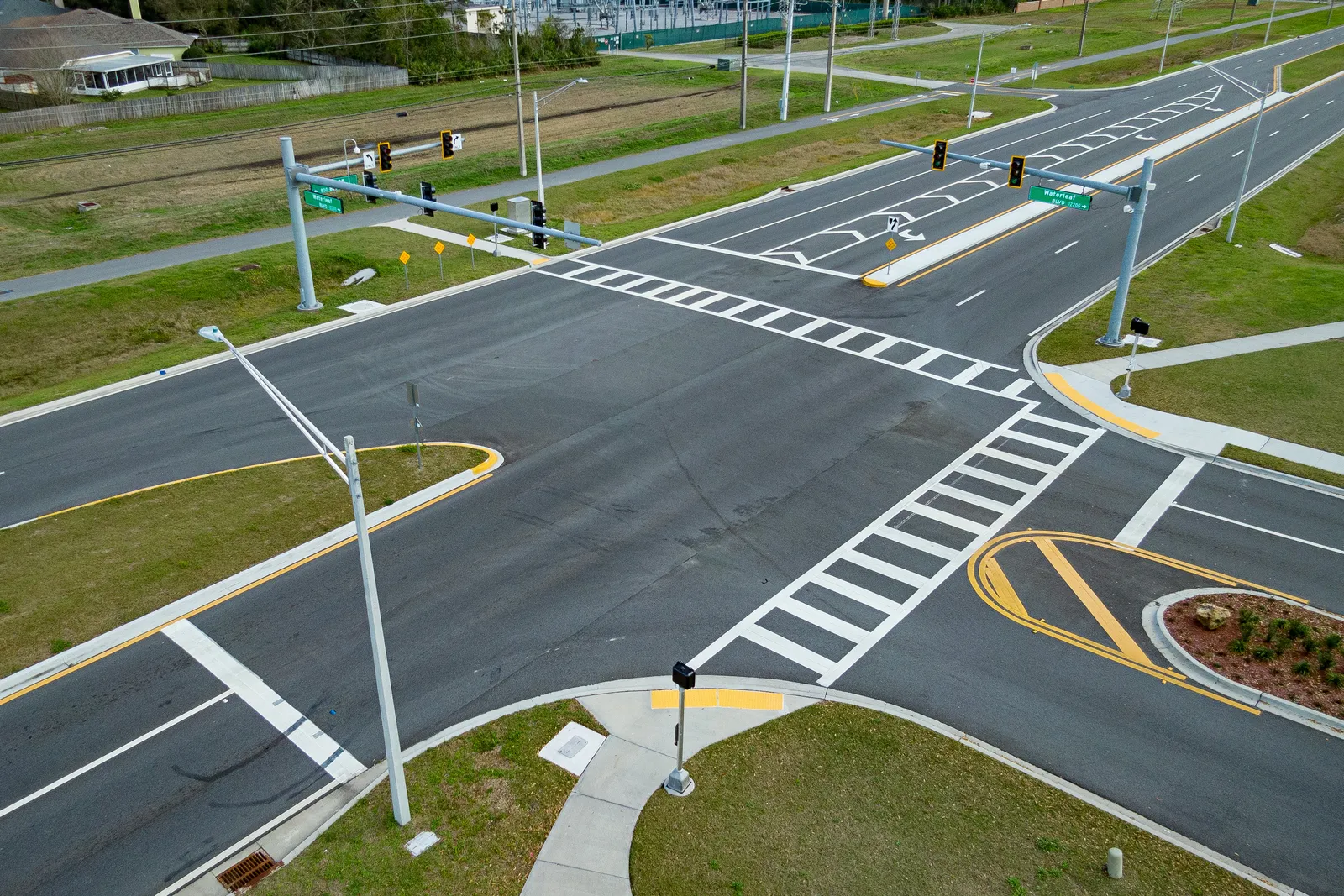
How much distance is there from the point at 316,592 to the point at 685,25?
126 metres

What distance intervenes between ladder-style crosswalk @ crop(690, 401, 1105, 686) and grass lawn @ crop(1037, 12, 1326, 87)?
73.9m

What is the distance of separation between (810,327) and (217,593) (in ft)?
75.1

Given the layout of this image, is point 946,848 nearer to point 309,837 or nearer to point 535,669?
A: point 535,669

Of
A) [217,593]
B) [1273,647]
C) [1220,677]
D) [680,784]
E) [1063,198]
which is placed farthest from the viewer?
[1063,198]

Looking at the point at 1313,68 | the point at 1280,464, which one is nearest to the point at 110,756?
the point at 1280,464

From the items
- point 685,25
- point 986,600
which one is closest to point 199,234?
point 986,600

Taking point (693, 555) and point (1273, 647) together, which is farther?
point (693, 555)

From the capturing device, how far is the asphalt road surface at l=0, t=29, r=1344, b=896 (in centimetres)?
1597

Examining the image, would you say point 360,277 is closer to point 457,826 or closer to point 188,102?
point 457,826

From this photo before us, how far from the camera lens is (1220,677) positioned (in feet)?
59.3

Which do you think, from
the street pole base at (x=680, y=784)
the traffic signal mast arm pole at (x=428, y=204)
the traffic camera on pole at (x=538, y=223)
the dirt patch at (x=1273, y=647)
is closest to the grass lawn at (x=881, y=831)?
the street pole base at (x=680, y=784)

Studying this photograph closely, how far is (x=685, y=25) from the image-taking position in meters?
131

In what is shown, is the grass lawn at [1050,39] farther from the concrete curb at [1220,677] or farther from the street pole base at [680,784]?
the street pole base at [680,784]

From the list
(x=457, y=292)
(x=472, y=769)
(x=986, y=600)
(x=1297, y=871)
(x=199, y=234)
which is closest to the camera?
(x=1297, y=871)
